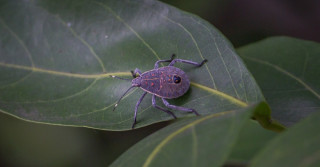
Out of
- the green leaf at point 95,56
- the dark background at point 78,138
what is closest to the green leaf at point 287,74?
the green leaf at point 95,56

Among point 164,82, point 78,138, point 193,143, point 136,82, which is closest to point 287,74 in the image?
point 164,82

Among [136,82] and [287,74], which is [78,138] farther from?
[287,74]

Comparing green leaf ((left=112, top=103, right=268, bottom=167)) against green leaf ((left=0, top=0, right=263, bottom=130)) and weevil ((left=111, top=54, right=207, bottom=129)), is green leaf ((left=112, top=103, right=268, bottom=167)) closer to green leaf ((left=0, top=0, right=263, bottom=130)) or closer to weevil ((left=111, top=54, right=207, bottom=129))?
green leaf ((left=0, top=0, right=263, bottom=130))

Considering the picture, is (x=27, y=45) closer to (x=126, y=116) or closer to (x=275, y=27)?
(x=126, y=116)

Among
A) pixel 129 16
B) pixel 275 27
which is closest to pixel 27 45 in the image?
pixel 129 16

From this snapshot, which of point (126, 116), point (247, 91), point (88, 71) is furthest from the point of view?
point (88, 71)

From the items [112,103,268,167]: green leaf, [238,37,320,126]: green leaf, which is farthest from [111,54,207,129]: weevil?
[238,37,320,126]: green leaf

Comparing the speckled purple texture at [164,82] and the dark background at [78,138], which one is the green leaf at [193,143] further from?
the dark background at [78,138]
